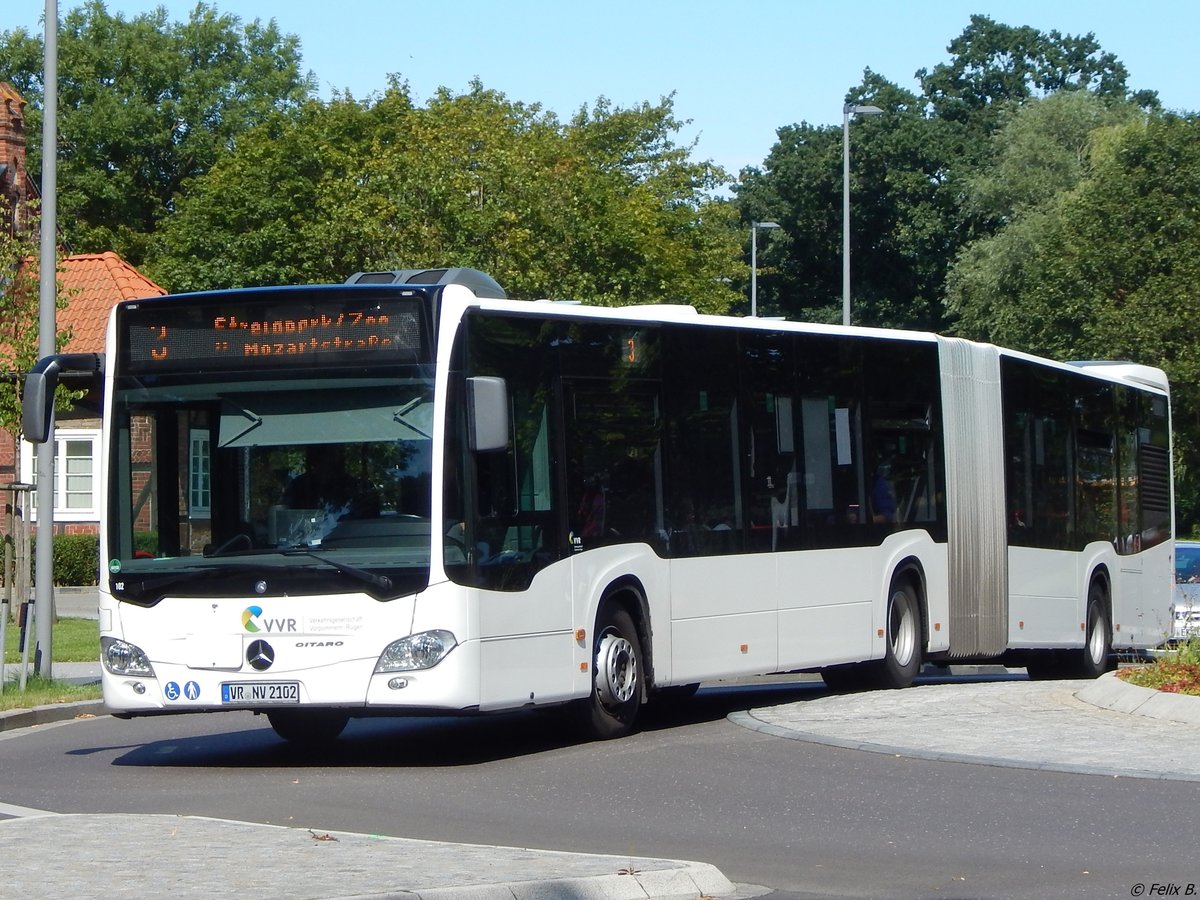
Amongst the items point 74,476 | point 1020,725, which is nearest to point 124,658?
point 1020,725

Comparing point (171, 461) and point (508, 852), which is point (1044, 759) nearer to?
point (508, 852)

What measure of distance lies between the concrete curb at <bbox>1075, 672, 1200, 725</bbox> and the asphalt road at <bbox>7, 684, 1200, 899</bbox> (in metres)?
2.63

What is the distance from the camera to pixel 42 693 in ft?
55.6

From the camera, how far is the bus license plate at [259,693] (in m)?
11.7

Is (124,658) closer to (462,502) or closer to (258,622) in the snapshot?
(258,622)

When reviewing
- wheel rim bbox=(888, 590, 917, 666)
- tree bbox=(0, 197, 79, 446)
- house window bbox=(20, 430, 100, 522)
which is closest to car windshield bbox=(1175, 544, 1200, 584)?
wheel rim bbox=(888, 590, 917, 666)

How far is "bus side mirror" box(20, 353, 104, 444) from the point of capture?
12047 mm

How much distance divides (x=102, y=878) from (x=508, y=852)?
1.68 metres

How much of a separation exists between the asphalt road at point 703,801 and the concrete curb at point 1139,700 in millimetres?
2635

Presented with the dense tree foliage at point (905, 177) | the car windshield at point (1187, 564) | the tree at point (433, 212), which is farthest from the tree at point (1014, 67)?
the car windshield at point (1187, 564)

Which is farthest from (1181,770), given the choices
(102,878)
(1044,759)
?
(102,878)

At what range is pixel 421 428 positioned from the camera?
11648mm

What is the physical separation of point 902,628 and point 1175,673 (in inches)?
115

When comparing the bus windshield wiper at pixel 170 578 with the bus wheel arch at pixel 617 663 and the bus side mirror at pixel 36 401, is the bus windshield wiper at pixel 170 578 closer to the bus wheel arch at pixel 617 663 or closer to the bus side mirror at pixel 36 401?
the bus side mirror at pixel 36 401
